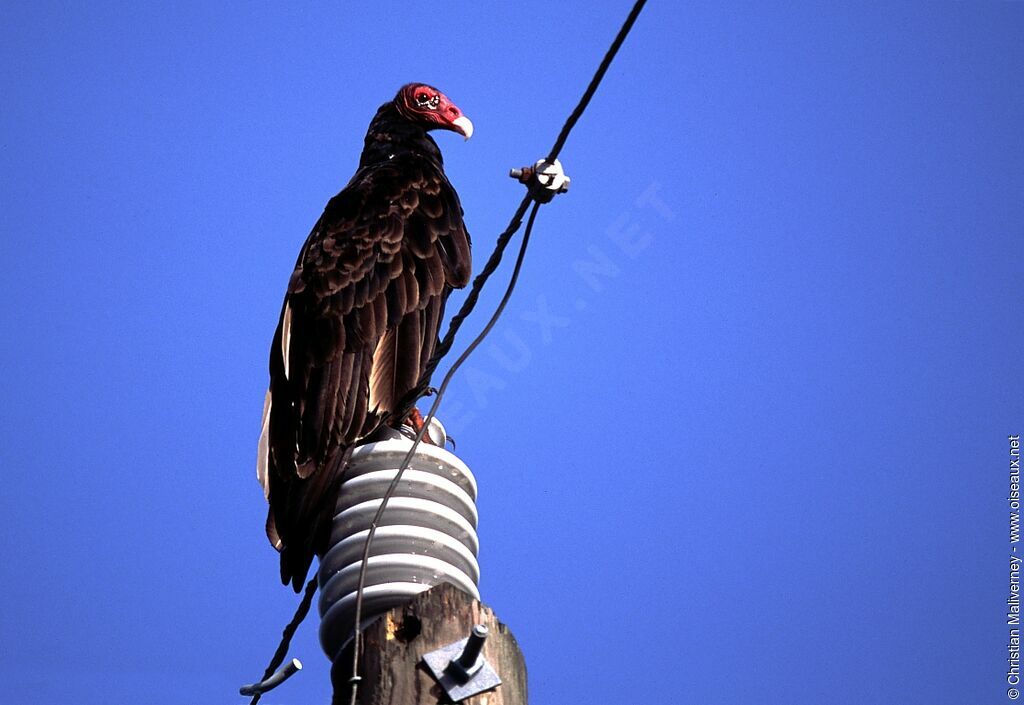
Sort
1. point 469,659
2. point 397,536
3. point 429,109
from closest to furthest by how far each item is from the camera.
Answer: point 469,659
point 397,536
point 429,109

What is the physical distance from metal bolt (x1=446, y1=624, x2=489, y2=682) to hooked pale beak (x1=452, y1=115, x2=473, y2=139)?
13.6 feet

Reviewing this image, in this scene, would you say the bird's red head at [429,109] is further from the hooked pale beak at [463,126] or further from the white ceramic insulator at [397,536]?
the white ceramic insulator at [397,536]

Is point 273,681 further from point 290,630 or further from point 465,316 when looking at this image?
point 465,316

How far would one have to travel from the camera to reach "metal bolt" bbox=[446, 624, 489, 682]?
7.33 feet

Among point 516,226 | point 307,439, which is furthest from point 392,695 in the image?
point 307,439

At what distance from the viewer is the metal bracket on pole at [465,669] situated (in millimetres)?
2250

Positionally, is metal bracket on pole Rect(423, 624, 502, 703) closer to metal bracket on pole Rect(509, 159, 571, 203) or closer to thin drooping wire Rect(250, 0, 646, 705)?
thin drooping wire Rect(250, 0, 646, 705)

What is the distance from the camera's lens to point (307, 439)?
3.82m

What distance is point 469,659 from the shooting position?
7.43ft

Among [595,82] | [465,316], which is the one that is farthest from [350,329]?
[595,82]

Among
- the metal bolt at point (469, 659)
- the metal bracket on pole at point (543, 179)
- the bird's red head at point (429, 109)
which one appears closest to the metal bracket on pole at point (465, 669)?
the metal bolt at point (469, 659)

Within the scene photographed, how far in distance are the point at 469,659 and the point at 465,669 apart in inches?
0.8

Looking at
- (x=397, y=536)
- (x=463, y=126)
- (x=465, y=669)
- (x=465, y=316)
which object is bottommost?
(x=465, y=669)

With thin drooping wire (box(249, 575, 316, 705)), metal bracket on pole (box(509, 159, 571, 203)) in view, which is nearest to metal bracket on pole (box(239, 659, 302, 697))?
thin drooping wire (box(249, 575, 316, 705))
